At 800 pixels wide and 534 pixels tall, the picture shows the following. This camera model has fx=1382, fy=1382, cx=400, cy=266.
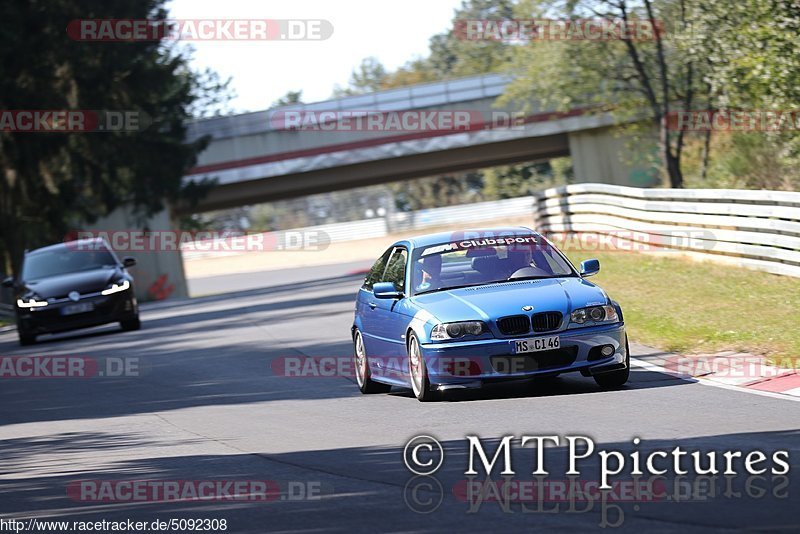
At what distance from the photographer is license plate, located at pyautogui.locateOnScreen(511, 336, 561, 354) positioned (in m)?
10.9

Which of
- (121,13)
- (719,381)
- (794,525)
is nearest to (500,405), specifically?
(719,381)

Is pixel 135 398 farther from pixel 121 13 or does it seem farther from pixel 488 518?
pixel 121 13

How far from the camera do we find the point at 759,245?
781 inches

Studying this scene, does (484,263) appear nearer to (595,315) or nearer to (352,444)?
(595,315)

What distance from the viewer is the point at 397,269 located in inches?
496

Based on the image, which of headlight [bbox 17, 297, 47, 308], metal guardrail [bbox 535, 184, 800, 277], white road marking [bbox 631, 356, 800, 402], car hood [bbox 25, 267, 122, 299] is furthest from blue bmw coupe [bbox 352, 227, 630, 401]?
headlight [bbox 17, 297, 47, 308]

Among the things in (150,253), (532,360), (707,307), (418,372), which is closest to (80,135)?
(150,253)

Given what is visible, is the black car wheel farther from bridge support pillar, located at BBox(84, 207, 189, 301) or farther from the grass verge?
bridge support pillar, located at BBox(84, 207, 189, 301)

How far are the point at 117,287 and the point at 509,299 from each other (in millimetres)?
13666

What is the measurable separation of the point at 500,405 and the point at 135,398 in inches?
200

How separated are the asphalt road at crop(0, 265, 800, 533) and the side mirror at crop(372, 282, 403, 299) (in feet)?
3.01

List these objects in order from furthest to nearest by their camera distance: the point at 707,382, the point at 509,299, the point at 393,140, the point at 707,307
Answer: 1. the point at 393,140
2. the point at 707,307
3. the point at 707,382
4. the point at 509,299

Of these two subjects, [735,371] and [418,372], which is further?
[735,371]

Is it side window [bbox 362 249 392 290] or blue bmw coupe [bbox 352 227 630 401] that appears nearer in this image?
blue bmw coupe [bbox 352 227 630 401]
